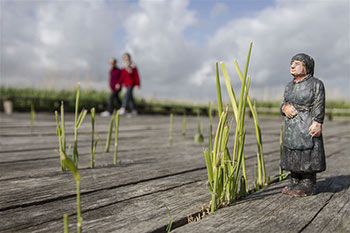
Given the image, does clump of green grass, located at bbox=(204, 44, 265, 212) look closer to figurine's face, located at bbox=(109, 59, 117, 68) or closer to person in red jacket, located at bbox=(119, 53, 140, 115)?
person in red jacket, located at bbox=(119, 53, 140, 115)

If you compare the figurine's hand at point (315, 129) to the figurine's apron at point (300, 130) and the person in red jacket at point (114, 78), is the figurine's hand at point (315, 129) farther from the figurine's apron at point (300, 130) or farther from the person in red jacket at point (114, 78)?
the person in red jacket at point (114, 78)

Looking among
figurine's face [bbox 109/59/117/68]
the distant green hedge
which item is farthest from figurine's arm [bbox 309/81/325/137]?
figurine's face [bbox 109/59/117/68]

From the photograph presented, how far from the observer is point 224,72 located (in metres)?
1.13

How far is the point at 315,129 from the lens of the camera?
3.90 feet

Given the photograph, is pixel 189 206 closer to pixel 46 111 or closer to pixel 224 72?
pixel 224 72

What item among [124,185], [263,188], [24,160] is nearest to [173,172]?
[124,185]

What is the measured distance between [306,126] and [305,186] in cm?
24

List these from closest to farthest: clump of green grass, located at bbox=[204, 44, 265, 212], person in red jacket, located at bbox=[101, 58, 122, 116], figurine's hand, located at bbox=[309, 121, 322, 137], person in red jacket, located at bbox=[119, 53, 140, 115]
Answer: clump of green grass, located at bbox=[204, 44, 265, 212] → figurine's hand, located at bbox=[309, 121, 322, 137] → person in red jacket, located at bbox=[119, 53, 140, 115] → person in red jacket, located at bbox=[101, 58, 122, 116]

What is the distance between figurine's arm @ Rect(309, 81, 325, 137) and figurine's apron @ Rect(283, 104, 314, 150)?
0.02 metres

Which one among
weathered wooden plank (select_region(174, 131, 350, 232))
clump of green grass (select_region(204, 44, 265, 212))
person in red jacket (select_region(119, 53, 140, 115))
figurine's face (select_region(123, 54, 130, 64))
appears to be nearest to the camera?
weathered wooden plank (select_region(174, 131, 350, 232))

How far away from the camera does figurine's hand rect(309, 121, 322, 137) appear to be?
1186 mm

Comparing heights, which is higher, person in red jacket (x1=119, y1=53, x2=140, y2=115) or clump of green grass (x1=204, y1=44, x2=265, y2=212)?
person in red jacket (x1=119, y1=53, x2=140, y2=115)

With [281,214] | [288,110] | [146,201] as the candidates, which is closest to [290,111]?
[288,110]

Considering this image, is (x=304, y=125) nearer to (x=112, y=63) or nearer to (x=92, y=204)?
(x=92, y=204)
